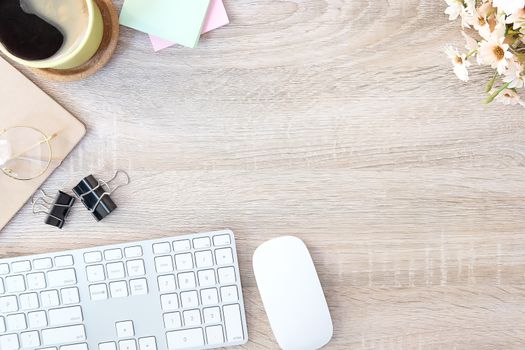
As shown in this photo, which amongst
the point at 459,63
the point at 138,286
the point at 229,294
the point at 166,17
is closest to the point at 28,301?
the point at 138,286

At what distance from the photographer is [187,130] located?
0.73 meters

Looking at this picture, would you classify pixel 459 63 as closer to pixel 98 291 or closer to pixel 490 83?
pixel 490 83

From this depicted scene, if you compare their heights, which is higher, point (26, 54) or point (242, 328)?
point (26, 54)

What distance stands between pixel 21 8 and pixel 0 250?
28 centimetres

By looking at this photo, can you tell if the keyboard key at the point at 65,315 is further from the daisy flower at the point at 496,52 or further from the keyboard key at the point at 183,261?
the daisy flower at the point at 496,52

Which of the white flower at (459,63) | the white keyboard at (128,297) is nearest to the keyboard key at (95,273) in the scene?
the white keyboard at (128,297)

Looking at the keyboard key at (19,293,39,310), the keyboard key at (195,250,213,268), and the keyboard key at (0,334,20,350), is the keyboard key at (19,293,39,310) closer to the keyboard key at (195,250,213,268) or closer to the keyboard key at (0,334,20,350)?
the keyboard key at (0,334,20,350)

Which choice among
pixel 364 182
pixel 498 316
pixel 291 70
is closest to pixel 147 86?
pixel 291 70

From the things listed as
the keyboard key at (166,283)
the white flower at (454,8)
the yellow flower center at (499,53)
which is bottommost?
the keyboard key at (166,283)

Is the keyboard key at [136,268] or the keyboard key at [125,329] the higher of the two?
the keyboard key at [136,268]

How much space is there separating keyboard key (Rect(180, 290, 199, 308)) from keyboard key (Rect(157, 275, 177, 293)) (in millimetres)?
15

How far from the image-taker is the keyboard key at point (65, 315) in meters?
0.72

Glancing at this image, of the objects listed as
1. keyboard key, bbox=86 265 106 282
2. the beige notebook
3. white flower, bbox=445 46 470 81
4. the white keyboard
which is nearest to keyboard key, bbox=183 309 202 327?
the white keyboard

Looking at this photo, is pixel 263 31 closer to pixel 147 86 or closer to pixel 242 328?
pixel 147 86
